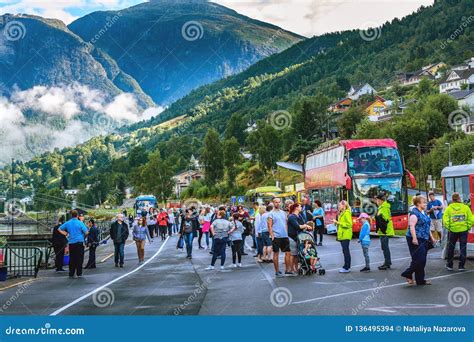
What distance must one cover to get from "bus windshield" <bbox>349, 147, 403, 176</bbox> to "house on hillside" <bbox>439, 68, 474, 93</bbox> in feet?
475

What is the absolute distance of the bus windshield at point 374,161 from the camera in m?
33.8

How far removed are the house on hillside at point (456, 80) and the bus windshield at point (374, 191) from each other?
145 meters

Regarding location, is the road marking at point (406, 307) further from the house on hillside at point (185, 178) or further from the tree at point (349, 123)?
the house on hillside at point (185, 178)

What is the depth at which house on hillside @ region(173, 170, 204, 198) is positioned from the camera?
17400cm

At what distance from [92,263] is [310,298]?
1317 cm

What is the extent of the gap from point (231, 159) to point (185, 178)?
6120 centimetres

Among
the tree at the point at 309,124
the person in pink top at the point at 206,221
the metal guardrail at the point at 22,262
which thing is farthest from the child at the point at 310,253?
the tree at the point at 309,124

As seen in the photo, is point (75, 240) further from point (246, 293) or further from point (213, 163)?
point (213, 163)

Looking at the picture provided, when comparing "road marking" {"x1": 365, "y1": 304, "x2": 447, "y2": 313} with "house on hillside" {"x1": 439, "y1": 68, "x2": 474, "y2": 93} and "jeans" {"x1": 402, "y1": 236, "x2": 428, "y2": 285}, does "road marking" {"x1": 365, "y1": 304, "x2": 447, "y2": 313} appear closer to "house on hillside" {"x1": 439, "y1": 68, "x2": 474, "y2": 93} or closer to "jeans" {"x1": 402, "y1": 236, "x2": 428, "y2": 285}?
"jeans" {"x1": 402, "y1": 236, "x2": 428, "y2": 285}

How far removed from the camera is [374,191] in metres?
33.5

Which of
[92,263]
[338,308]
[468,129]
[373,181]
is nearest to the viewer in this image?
[338,308]

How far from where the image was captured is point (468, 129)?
114 meters

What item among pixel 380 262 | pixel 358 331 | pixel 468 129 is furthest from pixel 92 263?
pixel 468 129

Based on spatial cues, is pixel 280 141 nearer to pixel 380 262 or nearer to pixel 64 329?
pixel 380 262
